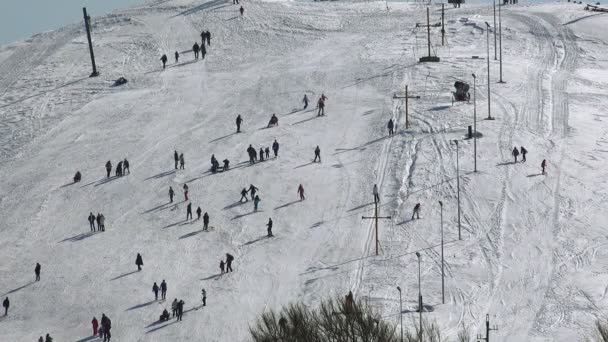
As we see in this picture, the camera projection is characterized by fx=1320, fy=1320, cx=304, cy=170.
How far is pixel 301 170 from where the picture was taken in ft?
240

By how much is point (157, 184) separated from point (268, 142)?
8234 mm

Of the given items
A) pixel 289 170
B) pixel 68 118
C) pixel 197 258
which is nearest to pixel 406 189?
pixel 289 170

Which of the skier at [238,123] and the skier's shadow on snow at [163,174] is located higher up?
the skier at [238,123]

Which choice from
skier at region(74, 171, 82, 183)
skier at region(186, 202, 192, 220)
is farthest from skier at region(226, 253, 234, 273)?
skier at region(74, 171, 82, 183)

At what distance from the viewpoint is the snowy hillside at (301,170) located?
58750 millimetres

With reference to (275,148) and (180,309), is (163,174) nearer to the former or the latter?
(275,148)

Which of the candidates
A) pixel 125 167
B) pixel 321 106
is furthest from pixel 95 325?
pixel 321 106

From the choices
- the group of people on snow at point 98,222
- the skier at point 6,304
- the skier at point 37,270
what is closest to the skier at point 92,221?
the group of people on snow at point 98,222

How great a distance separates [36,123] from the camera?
282 feet

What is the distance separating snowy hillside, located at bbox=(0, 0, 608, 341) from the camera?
193ft

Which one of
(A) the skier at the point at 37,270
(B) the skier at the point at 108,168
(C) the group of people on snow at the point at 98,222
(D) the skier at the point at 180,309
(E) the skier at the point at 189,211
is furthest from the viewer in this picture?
(B) the skier at the point at 108,168

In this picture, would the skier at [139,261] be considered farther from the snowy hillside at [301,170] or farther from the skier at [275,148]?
the skier at [275,148]

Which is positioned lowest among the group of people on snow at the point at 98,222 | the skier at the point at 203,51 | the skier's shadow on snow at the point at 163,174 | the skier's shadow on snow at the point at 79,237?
the skier's shadow on snow at the point at 79,237

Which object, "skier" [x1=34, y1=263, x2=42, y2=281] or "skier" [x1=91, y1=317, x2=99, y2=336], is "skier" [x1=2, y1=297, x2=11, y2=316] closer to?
"skier" [x1=34, y1=263, x2=42, y2=281]
